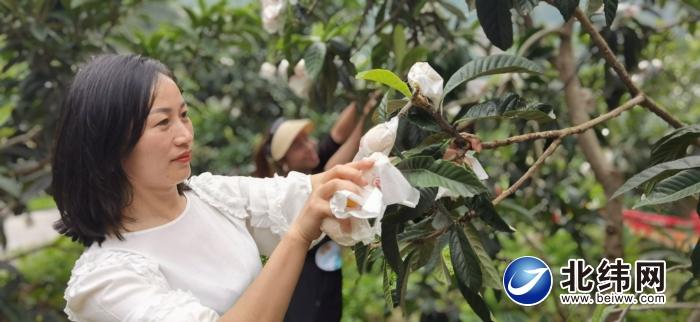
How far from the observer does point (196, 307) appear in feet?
3.10

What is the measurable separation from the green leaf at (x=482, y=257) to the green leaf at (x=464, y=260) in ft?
0.10

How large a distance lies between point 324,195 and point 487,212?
32 centimetres

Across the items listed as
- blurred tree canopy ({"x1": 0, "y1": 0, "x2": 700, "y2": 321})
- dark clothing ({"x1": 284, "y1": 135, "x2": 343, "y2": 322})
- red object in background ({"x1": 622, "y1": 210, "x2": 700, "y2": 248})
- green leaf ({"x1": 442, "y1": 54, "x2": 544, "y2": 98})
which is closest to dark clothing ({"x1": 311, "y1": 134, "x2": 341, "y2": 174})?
blurred tree canopy ({"x1": 0, "y1": 0, "x2": 700, "y2": 321})

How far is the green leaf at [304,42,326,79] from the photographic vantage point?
1.74 meters

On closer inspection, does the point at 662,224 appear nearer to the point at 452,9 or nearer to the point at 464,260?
the point at 452,9

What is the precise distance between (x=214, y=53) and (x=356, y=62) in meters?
0.74

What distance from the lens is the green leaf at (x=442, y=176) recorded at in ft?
3.21

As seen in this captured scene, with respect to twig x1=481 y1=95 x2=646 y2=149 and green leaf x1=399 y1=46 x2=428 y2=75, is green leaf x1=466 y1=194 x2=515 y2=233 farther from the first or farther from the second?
green leaf x1=399 y1=46 x2=428 y2=75

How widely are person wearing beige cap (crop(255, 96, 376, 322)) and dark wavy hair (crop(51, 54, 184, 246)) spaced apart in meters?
0.57

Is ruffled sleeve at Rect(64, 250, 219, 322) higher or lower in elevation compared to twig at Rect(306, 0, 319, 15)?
lower

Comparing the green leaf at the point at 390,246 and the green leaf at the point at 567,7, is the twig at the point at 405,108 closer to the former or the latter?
the green leaf at the point at 390,246

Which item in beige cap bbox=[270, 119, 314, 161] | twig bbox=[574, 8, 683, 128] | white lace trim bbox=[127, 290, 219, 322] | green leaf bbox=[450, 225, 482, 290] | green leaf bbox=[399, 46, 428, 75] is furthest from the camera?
beige cap bbox=[270, 119, 314, 161]

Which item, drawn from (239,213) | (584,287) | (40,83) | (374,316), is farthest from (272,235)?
(374,316)

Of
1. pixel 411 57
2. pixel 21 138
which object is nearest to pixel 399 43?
pixel 411 57
